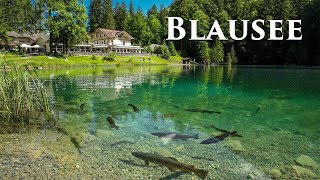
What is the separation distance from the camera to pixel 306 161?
930 centimetres

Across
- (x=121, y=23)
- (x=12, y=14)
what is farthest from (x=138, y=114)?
(x=121, y=23)

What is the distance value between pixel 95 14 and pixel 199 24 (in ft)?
163

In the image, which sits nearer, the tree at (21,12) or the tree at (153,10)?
the tree at (21,12)

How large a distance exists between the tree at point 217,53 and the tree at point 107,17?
4898cm

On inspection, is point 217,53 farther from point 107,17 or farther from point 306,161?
point 306,161

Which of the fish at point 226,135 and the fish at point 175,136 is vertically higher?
the fish at point 175,136

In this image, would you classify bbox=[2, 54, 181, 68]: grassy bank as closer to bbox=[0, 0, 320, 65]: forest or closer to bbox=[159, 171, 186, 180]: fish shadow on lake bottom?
bbox=[0, 0, 320, 65]: forest

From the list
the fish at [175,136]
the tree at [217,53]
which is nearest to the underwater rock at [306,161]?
the fish at [175,136]

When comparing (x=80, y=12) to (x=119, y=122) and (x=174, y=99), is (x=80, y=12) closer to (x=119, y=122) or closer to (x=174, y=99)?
(x=174, y=99)

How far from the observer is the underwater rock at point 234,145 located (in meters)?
10.5

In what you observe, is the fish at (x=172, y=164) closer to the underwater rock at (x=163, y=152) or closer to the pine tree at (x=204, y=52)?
the underwater rock at (x=163, y=152)

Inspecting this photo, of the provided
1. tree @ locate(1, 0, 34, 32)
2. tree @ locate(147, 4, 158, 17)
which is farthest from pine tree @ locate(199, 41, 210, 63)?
tree @ locate(147, 4, 158, 17)

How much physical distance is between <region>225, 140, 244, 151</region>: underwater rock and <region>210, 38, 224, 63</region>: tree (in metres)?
106

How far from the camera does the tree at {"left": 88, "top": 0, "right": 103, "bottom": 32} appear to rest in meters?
136
